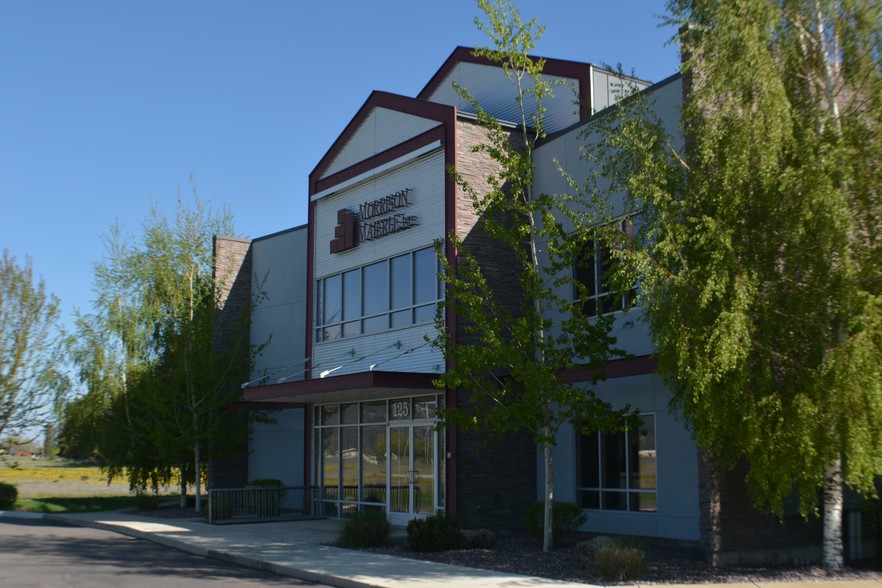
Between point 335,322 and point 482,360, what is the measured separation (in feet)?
33.4

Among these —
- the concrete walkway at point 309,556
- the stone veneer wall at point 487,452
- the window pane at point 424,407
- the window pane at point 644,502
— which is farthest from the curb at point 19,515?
the window pane at point 644,502

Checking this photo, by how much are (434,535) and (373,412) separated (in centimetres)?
771

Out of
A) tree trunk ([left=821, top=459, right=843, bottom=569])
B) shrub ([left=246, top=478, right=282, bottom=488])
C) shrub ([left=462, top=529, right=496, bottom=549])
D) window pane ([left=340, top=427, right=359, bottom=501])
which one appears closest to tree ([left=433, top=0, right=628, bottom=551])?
shrub ([left=462, top=529, right=496, bottom=549])

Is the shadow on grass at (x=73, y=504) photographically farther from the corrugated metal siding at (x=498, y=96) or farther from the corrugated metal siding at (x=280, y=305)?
the corrugated metal siding at (x=498, y=96)

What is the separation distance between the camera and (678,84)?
18062 millimetres

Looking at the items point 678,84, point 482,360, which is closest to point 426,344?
point 482,360

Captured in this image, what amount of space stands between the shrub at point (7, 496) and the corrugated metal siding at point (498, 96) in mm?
18774

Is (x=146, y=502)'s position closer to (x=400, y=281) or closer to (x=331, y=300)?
(x=331, y=300)

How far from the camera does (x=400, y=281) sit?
2362 centimetres

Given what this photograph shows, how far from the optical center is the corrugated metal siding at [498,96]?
24.4 meters

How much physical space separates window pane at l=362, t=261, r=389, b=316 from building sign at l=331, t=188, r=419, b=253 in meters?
0.82

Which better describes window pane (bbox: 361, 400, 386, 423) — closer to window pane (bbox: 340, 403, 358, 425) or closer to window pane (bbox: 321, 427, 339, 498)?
window pane (bbox: 340, 403, 358, 425)

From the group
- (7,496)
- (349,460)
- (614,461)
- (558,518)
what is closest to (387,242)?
(349,460)

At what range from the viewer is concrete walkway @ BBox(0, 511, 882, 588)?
44.5ft
